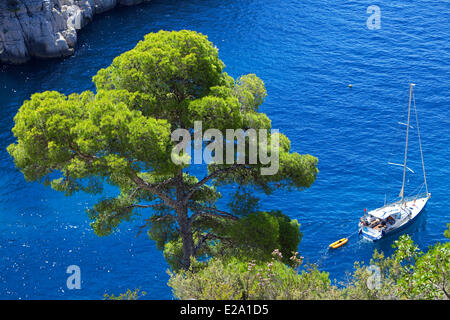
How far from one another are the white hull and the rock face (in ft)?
153

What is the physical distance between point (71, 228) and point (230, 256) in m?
22.8

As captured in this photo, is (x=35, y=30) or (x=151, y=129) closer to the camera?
(x=151, y=129)

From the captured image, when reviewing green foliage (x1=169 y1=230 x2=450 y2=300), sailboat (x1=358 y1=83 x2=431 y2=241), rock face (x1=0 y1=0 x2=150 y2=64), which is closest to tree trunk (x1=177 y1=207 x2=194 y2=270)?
green foliage (x1=169 y1=230 x2=450 y2=300)

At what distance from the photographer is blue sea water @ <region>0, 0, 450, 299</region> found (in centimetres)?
4394

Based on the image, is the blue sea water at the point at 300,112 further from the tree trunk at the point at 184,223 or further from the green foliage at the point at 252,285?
the green foliage at the point at 252,285

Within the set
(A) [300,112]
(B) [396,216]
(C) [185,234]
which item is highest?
(C) [185,234]

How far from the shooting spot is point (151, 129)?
2588 cm

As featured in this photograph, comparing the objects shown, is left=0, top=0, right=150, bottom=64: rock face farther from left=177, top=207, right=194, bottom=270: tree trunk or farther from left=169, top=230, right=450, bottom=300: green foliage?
left=169, top=230, right=450, bottom=300: green foliage

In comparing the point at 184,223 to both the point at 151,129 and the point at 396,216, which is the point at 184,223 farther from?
the point at 396,216

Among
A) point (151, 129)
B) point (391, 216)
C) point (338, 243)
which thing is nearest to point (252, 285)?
point (151, 129)

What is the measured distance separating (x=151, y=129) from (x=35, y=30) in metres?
51.0

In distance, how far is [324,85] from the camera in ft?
217
